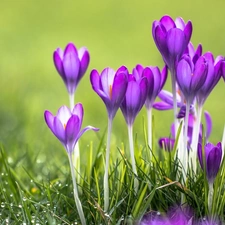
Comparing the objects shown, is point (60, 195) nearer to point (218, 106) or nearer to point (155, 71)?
point (155, 71)

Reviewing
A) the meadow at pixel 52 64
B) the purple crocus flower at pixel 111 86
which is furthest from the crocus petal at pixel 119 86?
the meadow at pixel 52 64

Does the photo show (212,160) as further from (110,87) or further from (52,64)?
(52,64)

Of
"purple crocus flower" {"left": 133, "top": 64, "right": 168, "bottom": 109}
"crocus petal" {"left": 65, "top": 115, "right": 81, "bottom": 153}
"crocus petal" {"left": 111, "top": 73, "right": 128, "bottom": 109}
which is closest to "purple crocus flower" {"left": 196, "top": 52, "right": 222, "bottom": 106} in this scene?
"purple crocus flower" {"left": 133, "top": 64, "right": 168, "bottom": 109}

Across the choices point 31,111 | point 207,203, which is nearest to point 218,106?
point 31,111

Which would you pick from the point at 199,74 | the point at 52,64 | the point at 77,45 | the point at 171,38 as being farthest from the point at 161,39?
the point at 77,45

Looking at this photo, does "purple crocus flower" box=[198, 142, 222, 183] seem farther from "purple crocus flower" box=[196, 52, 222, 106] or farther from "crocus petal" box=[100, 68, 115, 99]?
"crocus petal" box=[100, 68, 115, 99]

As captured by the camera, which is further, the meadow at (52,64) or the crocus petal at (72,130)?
the meadow at (52,64)

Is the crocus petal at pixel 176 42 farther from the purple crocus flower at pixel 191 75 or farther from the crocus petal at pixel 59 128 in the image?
the crocus petal at pixel 59 128

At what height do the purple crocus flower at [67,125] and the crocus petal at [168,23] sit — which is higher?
the crocus petal at [168,23]
